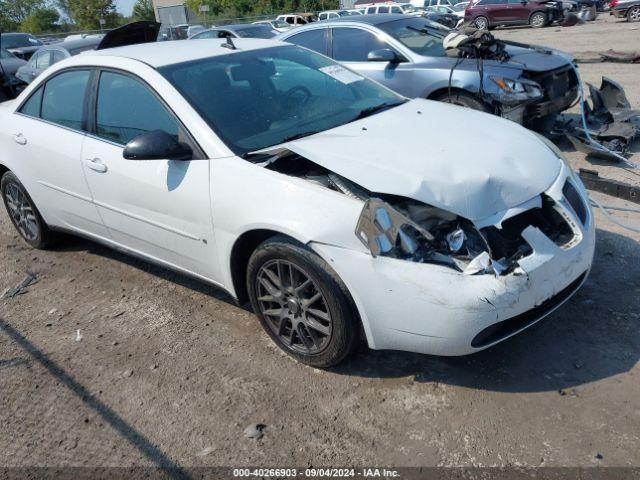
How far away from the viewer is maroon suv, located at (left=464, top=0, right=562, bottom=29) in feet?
76.2

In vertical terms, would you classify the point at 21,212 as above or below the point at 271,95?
below

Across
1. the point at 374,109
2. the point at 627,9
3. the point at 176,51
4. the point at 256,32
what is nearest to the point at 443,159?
the point at 374,109

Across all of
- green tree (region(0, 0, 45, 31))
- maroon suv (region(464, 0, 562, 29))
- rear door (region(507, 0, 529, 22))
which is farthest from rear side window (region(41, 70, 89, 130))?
green tree (region(0, 0, 45, 31))

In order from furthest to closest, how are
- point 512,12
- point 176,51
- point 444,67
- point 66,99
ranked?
point 512,12, point 444,67, point 66,99, point 176,51

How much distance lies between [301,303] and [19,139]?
283 cm

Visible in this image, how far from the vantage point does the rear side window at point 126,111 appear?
331 cm

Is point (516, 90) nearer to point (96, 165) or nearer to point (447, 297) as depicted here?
point (447, 297)

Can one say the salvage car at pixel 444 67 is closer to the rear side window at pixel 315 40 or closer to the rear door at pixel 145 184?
the rear side window at pixel 315 40

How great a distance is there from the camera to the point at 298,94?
3.59 meters

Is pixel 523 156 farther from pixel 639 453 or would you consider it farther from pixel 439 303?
pixel 639 453

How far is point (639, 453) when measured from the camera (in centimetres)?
231

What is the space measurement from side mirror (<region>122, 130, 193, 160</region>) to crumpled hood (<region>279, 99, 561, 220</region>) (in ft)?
2.04

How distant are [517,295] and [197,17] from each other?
196ft

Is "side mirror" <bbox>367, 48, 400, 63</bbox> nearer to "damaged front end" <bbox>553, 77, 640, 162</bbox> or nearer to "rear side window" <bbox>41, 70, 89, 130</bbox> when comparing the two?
"damaged front end" <bbox>553, 77, 640, 162</bbox>
